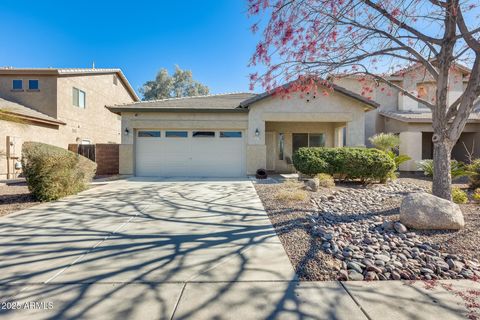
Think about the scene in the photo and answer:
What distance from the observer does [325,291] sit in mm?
2625

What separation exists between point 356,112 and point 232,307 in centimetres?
1217

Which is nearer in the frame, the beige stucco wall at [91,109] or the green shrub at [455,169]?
the green shrub at [455,169]

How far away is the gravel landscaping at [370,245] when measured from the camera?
300 centimetres

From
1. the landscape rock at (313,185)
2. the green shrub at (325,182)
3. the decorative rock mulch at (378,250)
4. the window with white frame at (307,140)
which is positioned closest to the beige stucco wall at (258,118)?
the window with white frame at (307,140)

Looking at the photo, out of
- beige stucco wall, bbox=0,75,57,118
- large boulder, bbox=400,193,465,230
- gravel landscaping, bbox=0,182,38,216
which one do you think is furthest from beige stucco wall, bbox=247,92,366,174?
beige stucco wall, bbox=0,75,57,118

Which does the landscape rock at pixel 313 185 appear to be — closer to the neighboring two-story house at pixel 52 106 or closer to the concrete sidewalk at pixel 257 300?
the concrete sidewalk at pixel 257 300

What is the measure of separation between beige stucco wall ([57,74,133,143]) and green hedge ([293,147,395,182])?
52.7ft

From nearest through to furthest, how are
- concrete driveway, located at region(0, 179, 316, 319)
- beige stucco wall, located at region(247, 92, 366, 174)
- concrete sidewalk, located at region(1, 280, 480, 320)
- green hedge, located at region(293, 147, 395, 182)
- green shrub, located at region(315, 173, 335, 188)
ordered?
concrete sidewalk, located at region(1, 280, 480, 320), concrete driveway, located at region(0, 179, 316, 319), green shrub, located at region(315, 173, 335, 188), green hedge, located at region(293, 147, 395, 182), beige stucco wall, located at region(247, 92, 366, 174)

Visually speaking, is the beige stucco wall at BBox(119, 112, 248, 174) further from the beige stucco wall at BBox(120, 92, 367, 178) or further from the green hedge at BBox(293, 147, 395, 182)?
the green hedge at BBox(293, 147, 395, 182)

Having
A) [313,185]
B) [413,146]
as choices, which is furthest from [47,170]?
[413,146]

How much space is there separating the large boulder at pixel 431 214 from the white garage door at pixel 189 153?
864 centimetres

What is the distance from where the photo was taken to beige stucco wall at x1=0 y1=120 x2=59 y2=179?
11648 millimetres

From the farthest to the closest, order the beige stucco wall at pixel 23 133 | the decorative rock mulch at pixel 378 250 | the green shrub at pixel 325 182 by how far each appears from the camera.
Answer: the beige stucco wall at pixel 23 133, the green shrub at pixel 325 182, the decorative rock mulch at pixel 378 250

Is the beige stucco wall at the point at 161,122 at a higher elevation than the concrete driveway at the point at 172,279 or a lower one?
higher
